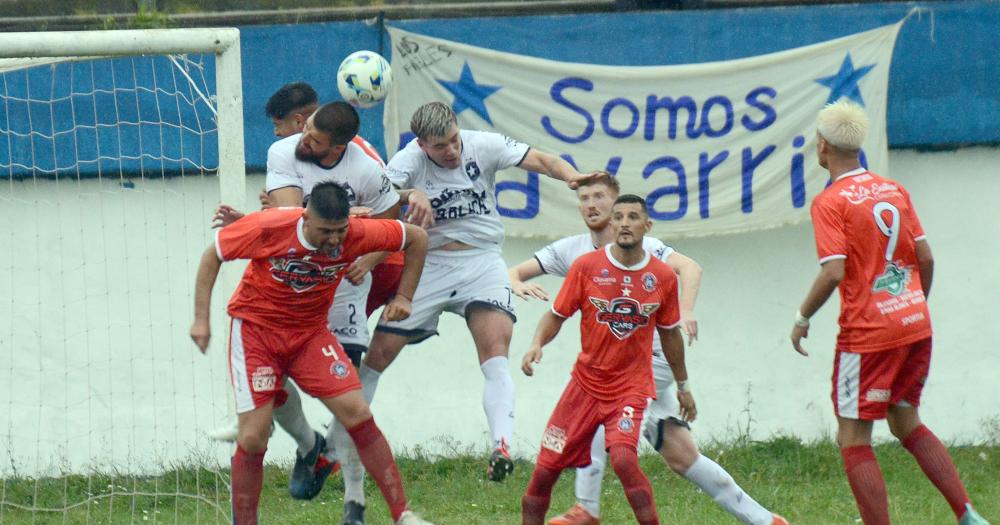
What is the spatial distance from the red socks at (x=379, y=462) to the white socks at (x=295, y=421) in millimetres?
861

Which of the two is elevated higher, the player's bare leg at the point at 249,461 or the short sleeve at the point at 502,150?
the short sleeve at the point at 502,150

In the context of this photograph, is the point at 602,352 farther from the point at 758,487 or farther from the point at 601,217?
the point at 758,487

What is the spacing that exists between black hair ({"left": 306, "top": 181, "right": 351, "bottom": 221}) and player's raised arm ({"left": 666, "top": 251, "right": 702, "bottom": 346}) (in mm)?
1747

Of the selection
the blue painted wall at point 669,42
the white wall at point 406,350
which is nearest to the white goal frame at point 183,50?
the blue painted wall at point 669,42

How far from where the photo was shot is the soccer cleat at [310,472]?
7781mm

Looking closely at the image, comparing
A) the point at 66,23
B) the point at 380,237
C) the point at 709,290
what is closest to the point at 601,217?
the point at 380,237

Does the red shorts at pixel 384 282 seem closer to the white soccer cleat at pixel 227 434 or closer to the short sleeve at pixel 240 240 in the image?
the white soccer cleat at pixel 227 434

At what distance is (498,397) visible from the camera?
7.44 meters

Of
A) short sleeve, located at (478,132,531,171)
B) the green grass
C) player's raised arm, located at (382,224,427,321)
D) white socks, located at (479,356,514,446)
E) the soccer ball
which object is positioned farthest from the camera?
the green grass

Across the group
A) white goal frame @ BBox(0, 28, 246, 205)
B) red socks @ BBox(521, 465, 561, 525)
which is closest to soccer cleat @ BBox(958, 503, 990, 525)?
red socks @ BBox(521, 465, 561, 525)

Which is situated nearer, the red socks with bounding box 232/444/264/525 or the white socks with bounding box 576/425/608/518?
the red socks with bounding box 232/444/264/525

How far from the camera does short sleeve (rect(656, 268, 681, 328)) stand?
21.8 feet

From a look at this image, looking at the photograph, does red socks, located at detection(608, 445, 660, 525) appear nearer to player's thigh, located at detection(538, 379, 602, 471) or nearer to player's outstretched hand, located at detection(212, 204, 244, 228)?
player's thigh, located at detection(538, 379, 602, 471)

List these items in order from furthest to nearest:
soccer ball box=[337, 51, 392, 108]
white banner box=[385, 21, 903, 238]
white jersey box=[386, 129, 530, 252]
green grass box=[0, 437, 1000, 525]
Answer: white banner box=[385, 21, 903, 238], green grass box=[0, 437, 1000, 525], white jersey box=[386, 129, 530, 252], soccer ball box=[337, 51, 392, 108]
